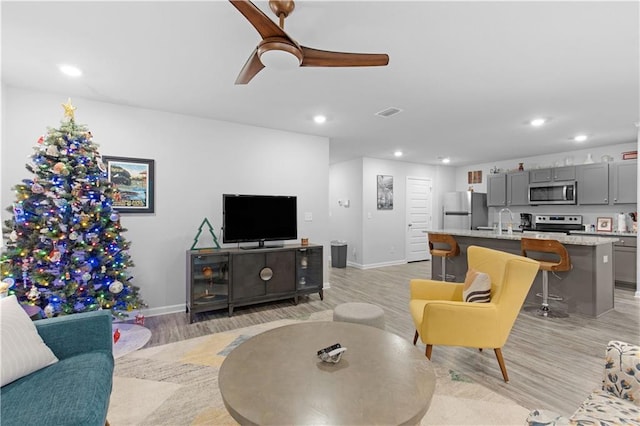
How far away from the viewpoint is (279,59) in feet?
5.76

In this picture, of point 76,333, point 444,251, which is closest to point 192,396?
point 76,333

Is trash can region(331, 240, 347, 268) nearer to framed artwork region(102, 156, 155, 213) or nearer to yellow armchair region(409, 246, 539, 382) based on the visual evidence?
framed artwork region(102, 156, 155, 213)

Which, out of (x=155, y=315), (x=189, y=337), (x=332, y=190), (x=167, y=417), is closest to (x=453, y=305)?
(x=167, y=417)

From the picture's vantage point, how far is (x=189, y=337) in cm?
309

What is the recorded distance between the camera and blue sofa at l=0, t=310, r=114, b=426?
4.01 ft

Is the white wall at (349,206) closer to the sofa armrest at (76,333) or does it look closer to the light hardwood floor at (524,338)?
the light hardwood floor at (524,338)

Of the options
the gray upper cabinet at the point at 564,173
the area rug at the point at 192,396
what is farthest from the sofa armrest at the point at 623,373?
the gray upper cabinet at the point at 564,173

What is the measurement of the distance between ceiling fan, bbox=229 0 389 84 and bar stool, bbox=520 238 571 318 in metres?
3.19

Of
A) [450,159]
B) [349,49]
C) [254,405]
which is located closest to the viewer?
[254,405]

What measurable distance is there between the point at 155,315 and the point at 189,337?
3.16ft

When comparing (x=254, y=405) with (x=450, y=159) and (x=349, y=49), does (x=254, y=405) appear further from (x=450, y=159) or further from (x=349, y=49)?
(x=450, y=159)

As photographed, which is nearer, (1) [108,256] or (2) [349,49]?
(2) [349,49]

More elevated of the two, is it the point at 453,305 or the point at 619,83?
the point at 619,83

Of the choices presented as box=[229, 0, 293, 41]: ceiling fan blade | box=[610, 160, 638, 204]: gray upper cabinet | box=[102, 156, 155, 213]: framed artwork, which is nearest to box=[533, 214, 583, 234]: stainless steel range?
box=[610, 160, 638, 204]: gray upper cabinet
